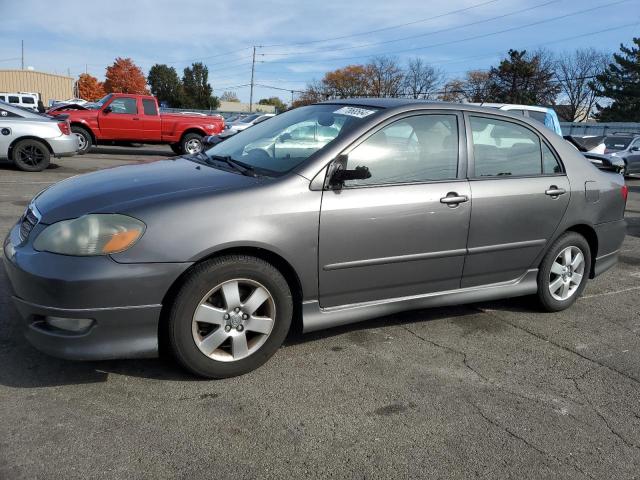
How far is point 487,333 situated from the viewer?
3.87 m

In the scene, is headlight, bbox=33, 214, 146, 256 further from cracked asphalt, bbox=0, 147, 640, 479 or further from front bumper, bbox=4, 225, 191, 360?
cracked asphalt, bbox=0, 147, 640, 479

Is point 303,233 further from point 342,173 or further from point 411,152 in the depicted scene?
point 411,152

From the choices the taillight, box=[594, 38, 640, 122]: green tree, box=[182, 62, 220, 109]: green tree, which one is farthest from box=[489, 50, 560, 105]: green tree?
the taillight

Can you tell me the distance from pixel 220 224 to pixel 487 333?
2.16m

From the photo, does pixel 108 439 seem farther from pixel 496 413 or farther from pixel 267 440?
pixel 496 413

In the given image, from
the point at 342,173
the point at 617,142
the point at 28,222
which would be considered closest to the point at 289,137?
the point at 342,173

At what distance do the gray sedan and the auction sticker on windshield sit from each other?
4 cm

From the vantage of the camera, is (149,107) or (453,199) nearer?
(453,199)

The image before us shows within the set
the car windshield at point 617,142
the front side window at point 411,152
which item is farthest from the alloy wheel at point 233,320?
the car windshield at point 617,142

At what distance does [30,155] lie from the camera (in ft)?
35.8

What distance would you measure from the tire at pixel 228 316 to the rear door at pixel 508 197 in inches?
57.5

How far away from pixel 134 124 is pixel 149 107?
2.37 ft

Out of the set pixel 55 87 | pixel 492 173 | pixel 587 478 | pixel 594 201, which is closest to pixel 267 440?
pixel 587 478

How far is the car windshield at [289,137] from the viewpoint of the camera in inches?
133
